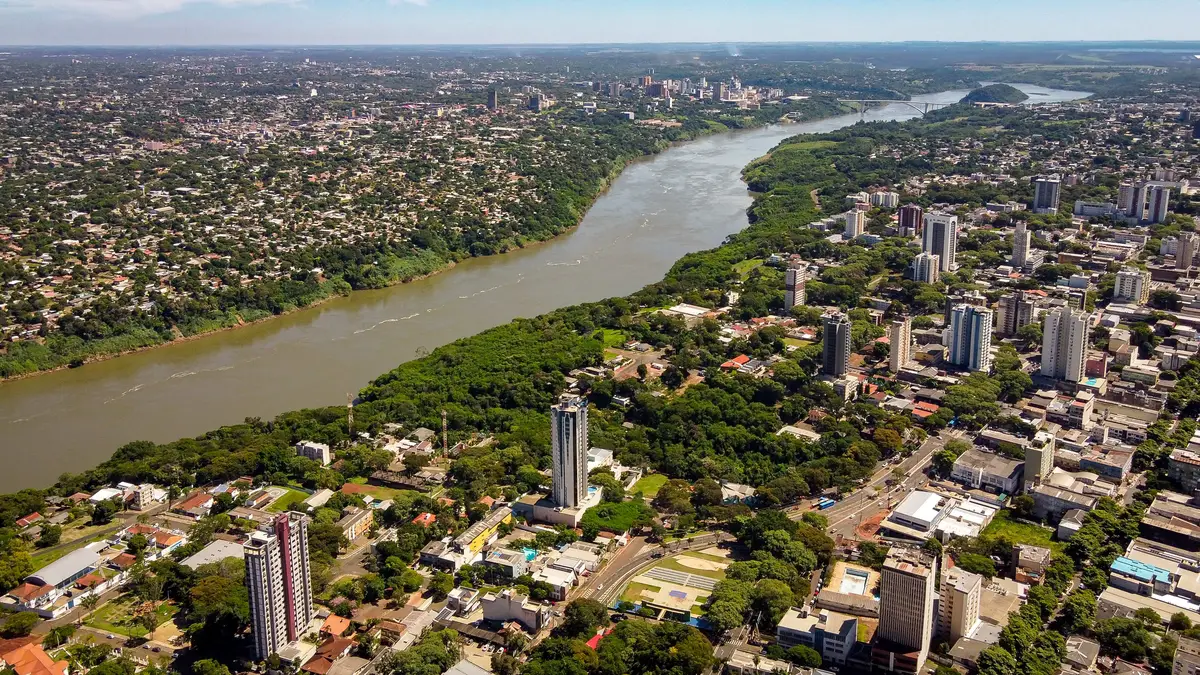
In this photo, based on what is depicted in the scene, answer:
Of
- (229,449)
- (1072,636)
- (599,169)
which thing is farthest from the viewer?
(599,169)

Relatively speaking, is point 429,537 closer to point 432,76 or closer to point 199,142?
Answer: point 199,142

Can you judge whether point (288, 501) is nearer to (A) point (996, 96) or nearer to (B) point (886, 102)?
(A) point (996, 96)

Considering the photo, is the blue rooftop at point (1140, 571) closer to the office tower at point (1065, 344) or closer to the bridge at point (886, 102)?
the office tower at point (1065, 344)

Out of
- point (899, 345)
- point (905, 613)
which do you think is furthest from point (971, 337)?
point (905, 613)

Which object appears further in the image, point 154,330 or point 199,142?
point 199,142

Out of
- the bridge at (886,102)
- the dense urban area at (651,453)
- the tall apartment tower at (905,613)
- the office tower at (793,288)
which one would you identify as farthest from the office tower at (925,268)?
the bridge at (886,102)

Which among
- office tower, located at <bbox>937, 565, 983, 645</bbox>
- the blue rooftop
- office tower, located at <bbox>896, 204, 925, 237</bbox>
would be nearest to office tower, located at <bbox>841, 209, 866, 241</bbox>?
office tower, located at <bbox>896, 204, 925, 237</bbox>

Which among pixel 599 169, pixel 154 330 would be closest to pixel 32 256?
pixel 154 330
